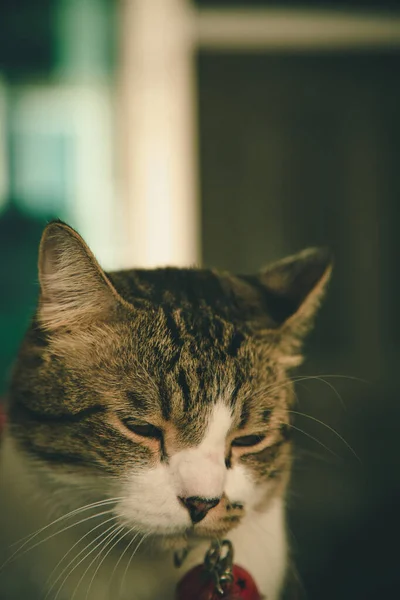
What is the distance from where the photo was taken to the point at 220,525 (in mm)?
651

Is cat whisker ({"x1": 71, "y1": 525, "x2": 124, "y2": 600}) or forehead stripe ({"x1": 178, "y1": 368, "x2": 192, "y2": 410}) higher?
forehead stripe ({"x1": 178, "y1": 368, "x2": 192, "y2": 410})

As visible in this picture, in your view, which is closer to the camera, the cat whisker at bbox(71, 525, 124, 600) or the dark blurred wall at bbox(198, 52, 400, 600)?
the cat whisker at bbox(71, 525, 124, 600)

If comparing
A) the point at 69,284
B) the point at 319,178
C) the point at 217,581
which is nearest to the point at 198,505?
the point at 217,581

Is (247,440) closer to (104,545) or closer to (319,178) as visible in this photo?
(104,545)

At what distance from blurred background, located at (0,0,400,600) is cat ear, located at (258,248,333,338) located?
111cm

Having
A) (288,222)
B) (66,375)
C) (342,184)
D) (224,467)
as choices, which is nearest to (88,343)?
(66,375)

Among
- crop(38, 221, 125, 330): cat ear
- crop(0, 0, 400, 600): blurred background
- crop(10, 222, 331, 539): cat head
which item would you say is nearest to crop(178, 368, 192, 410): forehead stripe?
crop(10, 222, 331, 539): cat head

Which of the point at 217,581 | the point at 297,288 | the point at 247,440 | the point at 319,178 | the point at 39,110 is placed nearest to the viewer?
the point at 217,581

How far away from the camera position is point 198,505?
62 centimetres

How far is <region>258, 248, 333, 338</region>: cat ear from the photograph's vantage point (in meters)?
0.80

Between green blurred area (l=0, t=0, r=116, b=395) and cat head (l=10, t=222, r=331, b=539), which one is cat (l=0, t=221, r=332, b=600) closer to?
cat head (l=10, t=222, r=331, b=539)

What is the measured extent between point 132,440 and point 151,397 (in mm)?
53

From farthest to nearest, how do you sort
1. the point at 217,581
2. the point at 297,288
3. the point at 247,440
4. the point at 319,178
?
the point at 319,178
the point at 297,288
the point at 247,440
the point at 217,581

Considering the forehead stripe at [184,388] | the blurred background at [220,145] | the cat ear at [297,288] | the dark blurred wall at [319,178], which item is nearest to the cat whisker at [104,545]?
the forehead stripe at [184,388]
